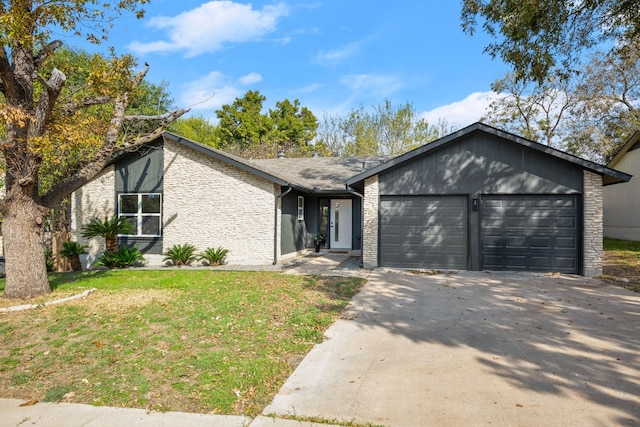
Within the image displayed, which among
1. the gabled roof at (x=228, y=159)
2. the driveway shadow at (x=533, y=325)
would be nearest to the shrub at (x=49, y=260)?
the gabled roof at (x=228, y=159)

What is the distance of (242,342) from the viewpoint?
4.76 metres

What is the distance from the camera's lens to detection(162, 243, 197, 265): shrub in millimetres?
12773

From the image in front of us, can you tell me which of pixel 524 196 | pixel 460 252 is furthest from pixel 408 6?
pixel 460 252

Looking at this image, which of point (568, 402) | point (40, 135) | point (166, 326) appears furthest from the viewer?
point (40, 135)

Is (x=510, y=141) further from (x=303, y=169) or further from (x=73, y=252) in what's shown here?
(x=73, y=252)

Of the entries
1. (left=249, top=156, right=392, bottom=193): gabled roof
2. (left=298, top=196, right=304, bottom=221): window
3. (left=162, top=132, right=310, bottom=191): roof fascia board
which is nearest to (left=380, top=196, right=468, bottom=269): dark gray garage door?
(left=162, top=132, right=310, bottom=191): roof fascia board

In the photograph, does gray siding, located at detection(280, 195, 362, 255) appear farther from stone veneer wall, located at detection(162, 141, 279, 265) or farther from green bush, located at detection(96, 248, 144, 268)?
green bush, located at detection(96, 248, 144, 268)

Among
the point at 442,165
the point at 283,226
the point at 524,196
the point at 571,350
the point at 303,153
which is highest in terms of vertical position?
the point at 303,153

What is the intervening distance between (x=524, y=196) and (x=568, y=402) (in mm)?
8462

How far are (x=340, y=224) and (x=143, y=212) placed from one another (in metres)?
7.85

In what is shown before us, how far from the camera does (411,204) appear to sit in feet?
37.2

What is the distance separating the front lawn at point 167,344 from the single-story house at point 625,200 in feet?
58.8

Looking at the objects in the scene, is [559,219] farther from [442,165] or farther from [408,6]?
[408,6]

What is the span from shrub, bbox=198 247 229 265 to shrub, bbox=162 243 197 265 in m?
0.38
